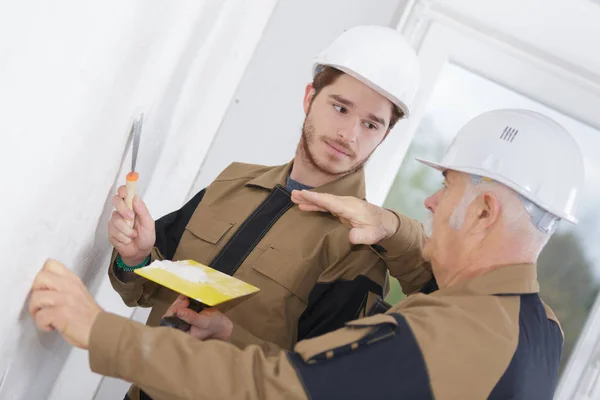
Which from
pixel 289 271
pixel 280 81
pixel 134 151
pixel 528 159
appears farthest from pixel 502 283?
pixel 280 81

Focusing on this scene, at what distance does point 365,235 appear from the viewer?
147cm

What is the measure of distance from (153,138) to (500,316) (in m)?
0.82

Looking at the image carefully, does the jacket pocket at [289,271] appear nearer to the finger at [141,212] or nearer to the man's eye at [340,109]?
the finger at [141,212]

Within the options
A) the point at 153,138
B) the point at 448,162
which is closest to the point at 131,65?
the point at 153,138

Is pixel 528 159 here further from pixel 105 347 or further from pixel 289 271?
pixel 105 347

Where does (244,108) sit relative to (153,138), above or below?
above

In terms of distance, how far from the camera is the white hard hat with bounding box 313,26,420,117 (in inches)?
63.1

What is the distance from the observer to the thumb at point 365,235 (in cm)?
146

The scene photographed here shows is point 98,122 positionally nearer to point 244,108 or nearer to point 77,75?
point 77,75

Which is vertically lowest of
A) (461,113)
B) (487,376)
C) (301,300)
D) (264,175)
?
(301,300)

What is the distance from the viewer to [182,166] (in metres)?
2.01

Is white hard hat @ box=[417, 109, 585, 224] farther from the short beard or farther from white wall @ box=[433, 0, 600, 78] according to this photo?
white wall @ box=[433, 0, 600, 78]

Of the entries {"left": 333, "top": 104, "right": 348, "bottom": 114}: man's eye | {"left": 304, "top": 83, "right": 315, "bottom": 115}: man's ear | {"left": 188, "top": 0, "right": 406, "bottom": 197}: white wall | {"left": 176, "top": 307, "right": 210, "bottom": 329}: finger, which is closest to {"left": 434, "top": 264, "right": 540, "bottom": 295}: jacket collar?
{"left": 176, "top": 307, "right": 210, "bottom": 329}: finger

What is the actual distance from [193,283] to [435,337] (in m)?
0.44
